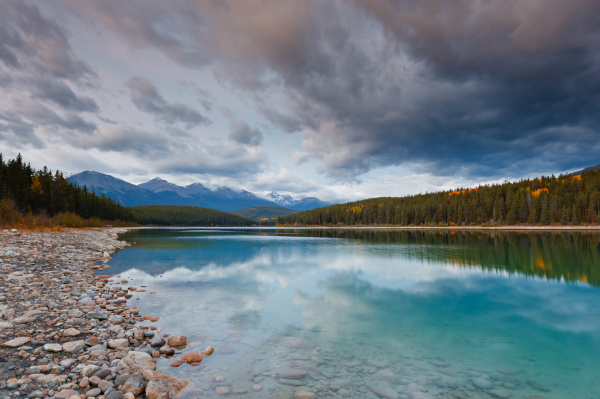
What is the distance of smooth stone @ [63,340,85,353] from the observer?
7.95 m

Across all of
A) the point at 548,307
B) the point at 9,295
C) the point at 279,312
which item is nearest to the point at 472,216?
the point at 548,307

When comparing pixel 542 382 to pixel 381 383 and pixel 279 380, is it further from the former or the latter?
pixel 279 380

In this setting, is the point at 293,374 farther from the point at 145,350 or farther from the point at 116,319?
the point at 116,319

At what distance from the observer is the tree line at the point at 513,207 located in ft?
364

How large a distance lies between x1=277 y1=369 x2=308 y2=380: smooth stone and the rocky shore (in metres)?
2.56

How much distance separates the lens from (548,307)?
15.0 meters

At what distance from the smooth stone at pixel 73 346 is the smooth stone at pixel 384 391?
8.50 meters

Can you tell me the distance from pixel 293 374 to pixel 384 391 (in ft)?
8.13

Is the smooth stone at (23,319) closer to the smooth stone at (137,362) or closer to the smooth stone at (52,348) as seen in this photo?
the smooth stone at (52,348)

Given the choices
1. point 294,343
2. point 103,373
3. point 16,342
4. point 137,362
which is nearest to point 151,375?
point 137,362

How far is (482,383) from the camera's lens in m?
7.57

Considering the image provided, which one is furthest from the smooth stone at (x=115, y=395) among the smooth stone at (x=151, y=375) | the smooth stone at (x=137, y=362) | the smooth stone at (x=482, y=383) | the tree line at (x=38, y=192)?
the tree line at (x=38, y=192)

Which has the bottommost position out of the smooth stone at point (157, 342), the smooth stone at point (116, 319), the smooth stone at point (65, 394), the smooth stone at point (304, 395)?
the smooth stone at point (304, 395)

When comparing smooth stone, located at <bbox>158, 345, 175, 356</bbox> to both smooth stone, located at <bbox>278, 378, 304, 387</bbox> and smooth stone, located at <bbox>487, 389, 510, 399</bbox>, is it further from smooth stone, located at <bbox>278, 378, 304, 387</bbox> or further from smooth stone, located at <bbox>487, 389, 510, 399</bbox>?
smooth stone, located at <bbox>487, 389, 510, 399</bbox>
